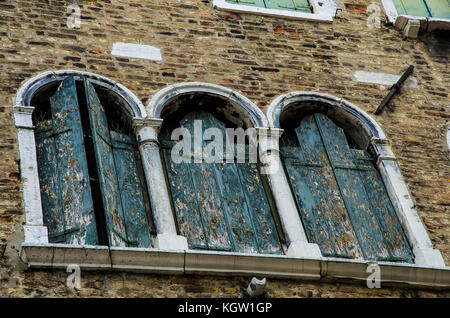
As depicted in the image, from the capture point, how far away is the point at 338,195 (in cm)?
804

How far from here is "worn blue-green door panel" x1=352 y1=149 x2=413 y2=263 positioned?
25.2 ft

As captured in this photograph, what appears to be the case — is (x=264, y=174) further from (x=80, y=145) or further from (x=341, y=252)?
(x=80, y=145)

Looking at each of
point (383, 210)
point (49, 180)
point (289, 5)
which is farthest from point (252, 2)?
point (49, 180)

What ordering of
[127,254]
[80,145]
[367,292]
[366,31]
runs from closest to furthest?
[127,254]
[367,292]
[80,145]
[366,31]

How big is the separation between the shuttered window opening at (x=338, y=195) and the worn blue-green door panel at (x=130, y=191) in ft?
4.95

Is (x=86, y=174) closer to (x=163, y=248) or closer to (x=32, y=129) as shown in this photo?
(x=32, y=129)

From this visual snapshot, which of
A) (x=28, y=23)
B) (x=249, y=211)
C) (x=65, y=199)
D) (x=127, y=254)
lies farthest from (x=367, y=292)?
(x=28, y=23)

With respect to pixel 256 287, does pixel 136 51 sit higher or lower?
higher

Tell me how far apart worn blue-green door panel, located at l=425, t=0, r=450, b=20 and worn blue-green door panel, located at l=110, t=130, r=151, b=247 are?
458cm

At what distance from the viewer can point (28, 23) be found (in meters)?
8.67

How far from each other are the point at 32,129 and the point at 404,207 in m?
3.59

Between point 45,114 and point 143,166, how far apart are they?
115 centimetres

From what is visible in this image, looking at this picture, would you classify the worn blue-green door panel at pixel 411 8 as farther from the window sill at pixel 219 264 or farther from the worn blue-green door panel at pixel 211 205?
the window sill at pixel 219 264

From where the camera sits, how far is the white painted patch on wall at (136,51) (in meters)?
8.69
